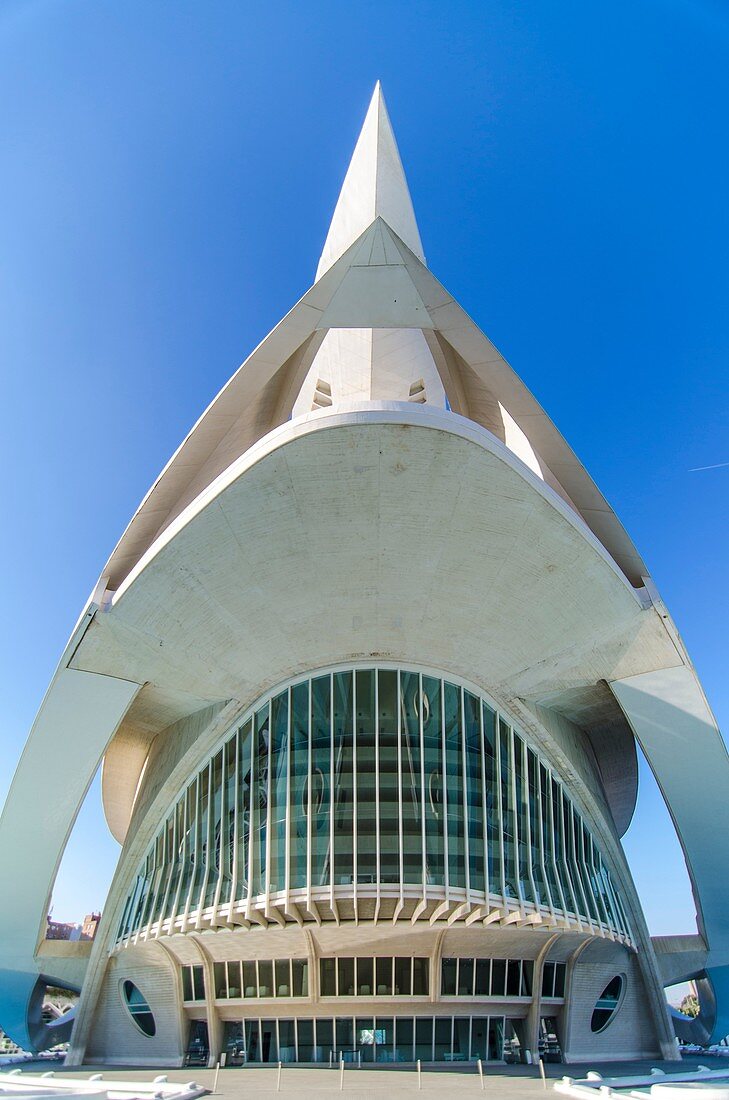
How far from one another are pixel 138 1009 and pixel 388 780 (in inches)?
478

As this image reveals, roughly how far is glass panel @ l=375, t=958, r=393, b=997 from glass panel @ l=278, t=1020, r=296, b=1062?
10.4 feet

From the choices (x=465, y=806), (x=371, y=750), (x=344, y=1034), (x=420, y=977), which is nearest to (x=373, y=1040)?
(x=344, y=1034)

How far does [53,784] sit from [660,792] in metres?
19.8

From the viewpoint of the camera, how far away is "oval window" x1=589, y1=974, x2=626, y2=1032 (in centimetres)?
2292

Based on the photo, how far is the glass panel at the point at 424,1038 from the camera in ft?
66.0

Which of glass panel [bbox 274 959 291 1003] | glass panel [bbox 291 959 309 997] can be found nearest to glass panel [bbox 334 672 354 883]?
glass panel [bbox 291 959 309 997]

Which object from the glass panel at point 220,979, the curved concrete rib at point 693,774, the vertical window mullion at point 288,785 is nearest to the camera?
the vertical window mullion at point 288,785

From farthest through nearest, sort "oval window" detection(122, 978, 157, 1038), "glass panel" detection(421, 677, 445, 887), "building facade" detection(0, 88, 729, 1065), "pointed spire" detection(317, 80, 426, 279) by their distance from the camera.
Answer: "pointed spire" detection(317, 80, 426, 279), "oval window" detection(122, 978, 157, 1038), "glass panel" detection(421, 677, 445, 887), "building facade" detection(0, 88, 729, 1065)

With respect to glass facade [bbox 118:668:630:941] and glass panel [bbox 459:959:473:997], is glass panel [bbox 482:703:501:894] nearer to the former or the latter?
glass facade [bbox 118:668:630:941]

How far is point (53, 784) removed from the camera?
21.3 meters

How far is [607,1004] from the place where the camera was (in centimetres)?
2327

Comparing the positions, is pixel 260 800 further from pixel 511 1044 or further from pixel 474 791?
pixel 511 1044

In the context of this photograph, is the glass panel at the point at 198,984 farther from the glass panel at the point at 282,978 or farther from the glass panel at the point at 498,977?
the glass panel at the point at 498,977

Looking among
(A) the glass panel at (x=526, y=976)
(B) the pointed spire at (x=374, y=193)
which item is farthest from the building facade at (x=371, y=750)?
(B) the pointed spire at (x=374, y=193)
